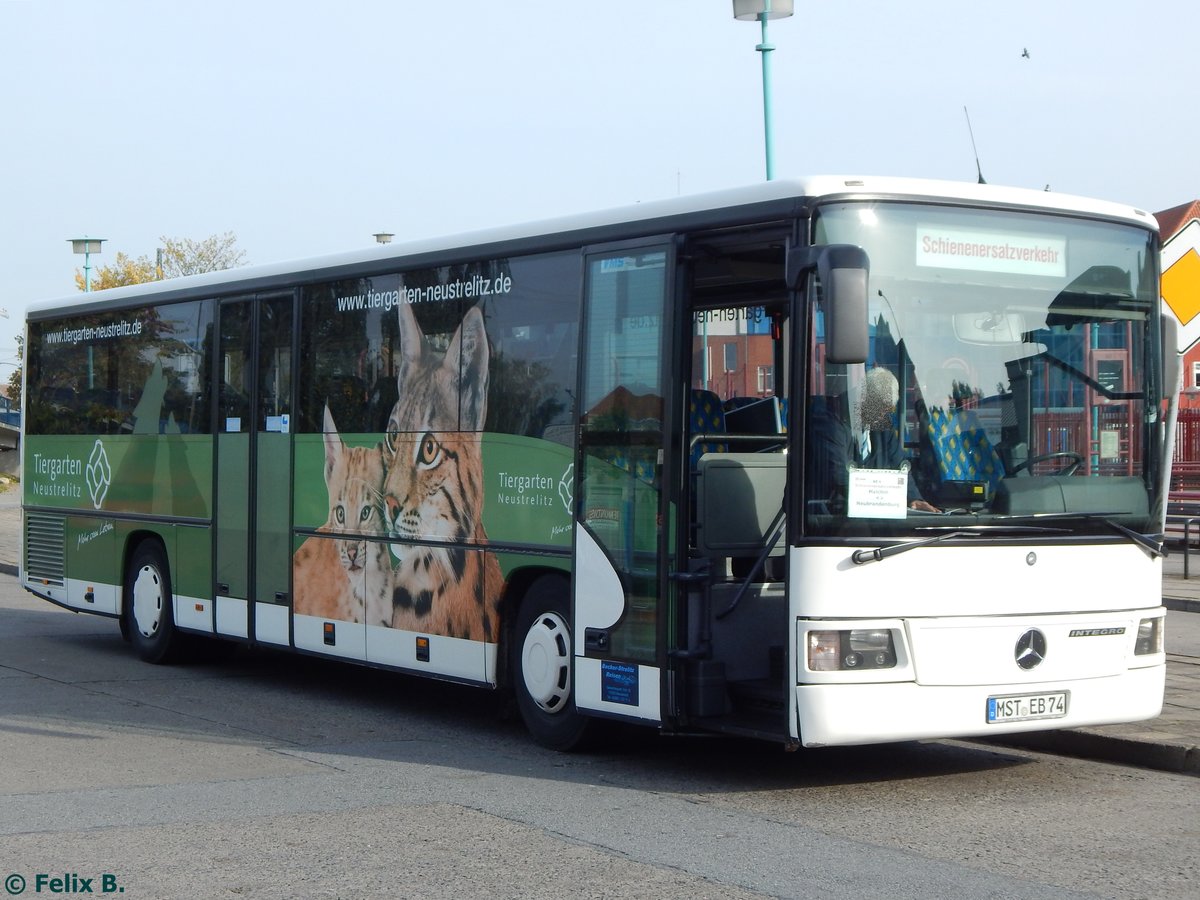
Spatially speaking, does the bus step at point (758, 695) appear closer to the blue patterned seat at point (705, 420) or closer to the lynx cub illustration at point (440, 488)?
the blue patterned seat at point (705, 420)

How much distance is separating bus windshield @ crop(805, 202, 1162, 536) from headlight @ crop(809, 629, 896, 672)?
1.67 ft

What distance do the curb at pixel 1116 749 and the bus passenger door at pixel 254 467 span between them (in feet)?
18.6

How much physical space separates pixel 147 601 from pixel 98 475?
4.89 feet

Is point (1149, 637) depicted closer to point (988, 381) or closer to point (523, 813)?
point (988, 381)

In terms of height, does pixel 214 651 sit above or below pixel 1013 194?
below

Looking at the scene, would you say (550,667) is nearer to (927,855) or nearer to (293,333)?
(927,855)

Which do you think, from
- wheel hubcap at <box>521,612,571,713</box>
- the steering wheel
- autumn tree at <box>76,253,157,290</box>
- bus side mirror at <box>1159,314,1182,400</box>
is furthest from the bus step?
autumn tree at <box>76,253,157,290</box>

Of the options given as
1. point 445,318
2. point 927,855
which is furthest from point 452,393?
point 927,855

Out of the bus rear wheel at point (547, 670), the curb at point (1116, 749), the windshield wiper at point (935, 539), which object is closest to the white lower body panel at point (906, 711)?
the windshield wiper at point (935, 539)

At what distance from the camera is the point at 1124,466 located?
8727mm

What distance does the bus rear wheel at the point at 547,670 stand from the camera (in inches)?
379

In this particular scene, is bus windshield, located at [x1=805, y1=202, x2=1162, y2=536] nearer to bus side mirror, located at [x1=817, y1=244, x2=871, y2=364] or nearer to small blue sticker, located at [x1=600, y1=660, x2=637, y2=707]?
bus side mirror, located at [x1=817, y1=244, x2=871, y2=364]

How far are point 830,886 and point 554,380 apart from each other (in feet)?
13.9

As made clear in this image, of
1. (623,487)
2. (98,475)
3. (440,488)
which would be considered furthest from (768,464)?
(98,475)
